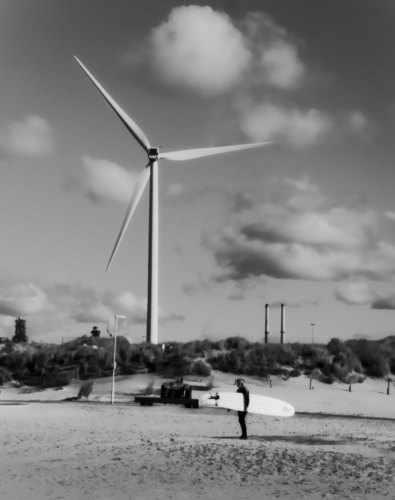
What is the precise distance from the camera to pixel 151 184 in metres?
49.2

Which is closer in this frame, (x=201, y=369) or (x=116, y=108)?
(x=201, y=369)

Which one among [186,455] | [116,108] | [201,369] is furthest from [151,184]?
[186,455]

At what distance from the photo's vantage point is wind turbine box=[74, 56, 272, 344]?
47.5 meters

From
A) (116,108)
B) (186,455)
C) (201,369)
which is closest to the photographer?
(186,455)

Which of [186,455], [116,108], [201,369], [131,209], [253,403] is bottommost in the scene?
[186,455]

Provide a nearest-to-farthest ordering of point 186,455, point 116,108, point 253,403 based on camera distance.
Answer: point 186,455
point 253,403
point 116,108

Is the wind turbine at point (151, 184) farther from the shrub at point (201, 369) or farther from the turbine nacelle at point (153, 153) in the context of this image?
the shrub at point (201, 369)

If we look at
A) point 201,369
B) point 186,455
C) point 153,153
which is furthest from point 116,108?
point 186,455

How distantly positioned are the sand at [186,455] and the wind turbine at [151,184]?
62.3ft

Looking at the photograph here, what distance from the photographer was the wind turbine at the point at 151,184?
4746cm

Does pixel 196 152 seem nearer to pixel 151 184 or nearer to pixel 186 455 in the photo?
pixel 151 184

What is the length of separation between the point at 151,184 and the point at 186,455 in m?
35.2

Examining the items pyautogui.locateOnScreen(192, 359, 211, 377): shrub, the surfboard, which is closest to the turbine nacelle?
pyautogui.locateOnScreen(192, 359, 211, 377): shrub

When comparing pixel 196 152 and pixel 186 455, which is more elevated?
pixel 196 152
